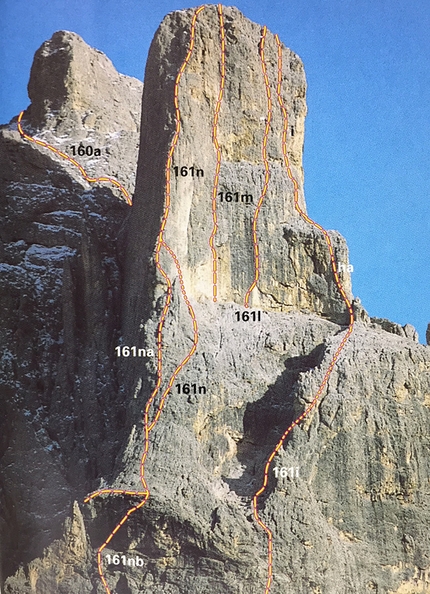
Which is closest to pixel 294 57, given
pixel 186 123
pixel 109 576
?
pixel 186 123

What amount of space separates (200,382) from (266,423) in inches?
34.3

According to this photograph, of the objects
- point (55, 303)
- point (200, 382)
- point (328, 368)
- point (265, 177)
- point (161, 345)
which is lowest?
point (200, 382)

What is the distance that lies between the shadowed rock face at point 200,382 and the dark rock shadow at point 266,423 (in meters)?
0.02

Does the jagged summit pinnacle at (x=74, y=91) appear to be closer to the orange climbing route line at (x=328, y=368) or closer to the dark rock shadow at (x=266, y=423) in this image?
the orange climbing route line at (x=328, y=368)

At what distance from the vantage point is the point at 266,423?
553 inches

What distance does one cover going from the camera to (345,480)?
1355cm

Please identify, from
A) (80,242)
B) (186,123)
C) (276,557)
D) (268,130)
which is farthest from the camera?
(80,242)

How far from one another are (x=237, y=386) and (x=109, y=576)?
260cm

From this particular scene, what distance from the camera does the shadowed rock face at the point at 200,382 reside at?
42.7ft

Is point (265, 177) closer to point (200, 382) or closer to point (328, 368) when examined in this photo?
point (328, 368)

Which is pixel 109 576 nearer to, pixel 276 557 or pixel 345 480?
pixel 276 557

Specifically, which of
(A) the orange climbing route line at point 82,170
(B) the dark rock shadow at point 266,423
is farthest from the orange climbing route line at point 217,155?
(A) the orange climbing route line at point 82,170

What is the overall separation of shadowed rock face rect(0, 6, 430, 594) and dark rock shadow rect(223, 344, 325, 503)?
0.02 meters

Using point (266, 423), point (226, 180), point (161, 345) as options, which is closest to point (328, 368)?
point (266, 423)
